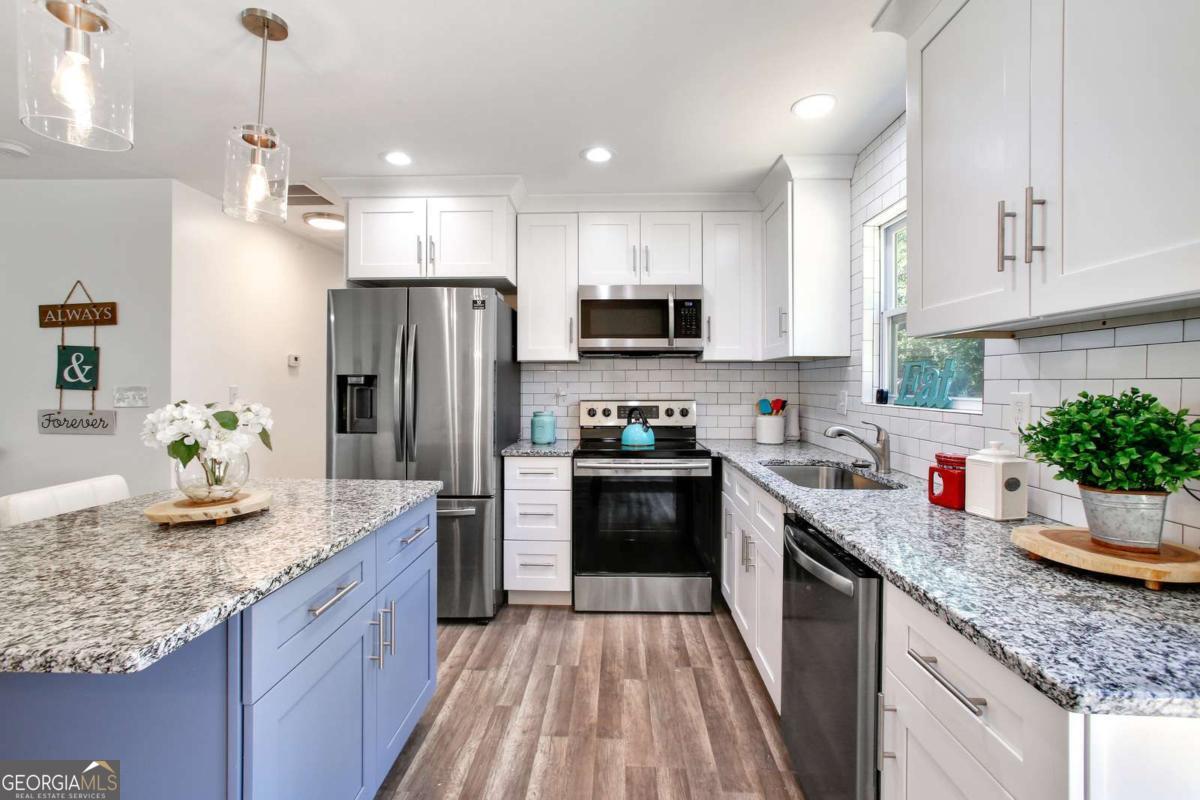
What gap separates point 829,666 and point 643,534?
1706 mm

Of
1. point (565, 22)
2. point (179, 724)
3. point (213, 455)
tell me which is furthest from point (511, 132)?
point (179, 724)

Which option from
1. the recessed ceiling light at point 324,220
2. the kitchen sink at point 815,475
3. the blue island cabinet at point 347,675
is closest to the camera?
the blue island cabinet at point 347,675

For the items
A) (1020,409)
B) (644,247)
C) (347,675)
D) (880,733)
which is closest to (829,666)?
(880,733)

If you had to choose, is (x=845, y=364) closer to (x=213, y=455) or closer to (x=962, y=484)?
(x=962, y=484)

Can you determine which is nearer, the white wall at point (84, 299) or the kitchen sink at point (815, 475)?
the kitchen sink at point (815, 475)

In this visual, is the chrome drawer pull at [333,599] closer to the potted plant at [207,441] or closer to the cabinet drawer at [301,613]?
the cabinet drawer at [301,613]

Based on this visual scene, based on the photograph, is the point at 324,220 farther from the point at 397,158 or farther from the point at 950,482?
the point at 950,482

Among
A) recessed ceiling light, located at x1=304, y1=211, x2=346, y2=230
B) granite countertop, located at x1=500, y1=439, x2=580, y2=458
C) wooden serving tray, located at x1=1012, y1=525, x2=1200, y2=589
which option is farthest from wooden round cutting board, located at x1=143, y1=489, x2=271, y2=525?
recessed ceiling light, located at x1=304, y1=211, x2=346, y2=230

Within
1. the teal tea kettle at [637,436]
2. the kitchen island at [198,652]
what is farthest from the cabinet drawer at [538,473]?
the kitchen island at [198,652]

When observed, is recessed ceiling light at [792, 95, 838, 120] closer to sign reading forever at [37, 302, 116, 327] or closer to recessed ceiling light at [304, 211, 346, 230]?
recessed ceiling light at [304, 211, 346, 230]

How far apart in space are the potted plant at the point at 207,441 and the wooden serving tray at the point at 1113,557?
5.81 ft

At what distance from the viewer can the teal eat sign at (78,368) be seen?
3.04 meters

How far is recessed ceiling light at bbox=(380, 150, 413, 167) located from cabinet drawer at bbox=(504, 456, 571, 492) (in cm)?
166

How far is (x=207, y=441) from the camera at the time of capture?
1355 mm
